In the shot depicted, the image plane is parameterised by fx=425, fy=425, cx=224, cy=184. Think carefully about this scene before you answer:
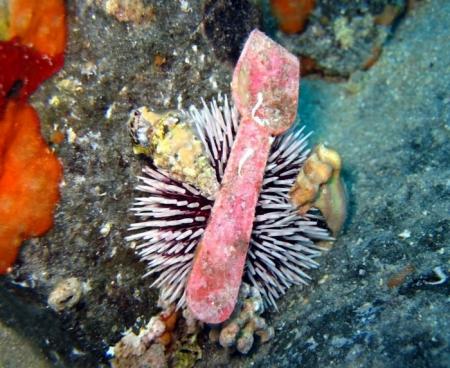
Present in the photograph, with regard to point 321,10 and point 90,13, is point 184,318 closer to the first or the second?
point 90,13

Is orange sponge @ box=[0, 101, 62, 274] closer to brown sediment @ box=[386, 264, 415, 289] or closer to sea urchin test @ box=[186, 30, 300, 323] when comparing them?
sea urchin test @ box=[186, 30, 300, 323]

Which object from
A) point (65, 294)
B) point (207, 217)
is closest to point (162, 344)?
point (65, 294)

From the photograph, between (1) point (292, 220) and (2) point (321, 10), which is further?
(2) point (321, 10)

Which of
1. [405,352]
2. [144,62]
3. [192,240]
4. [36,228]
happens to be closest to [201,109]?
[144,62]

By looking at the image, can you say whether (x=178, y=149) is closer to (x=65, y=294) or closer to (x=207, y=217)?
(x=207, y=217)

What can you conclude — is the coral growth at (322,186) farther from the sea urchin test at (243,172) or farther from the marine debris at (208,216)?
the sea urchin test at (243,172)

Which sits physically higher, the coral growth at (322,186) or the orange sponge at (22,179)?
the orange sponge at (22,179)

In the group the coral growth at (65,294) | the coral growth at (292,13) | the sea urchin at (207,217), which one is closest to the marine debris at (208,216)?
the sea urchin at (207,217)
